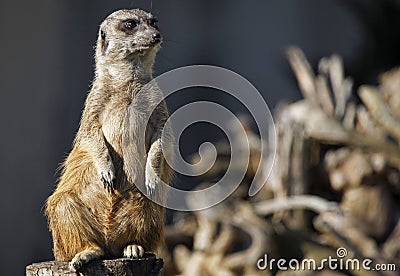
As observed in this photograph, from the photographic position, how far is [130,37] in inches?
113

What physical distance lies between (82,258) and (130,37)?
73 centimetres

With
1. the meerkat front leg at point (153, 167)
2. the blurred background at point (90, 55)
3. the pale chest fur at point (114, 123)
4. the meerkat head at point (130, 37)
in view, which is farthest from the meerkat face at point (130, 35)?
the blurred background at point (90, 55)

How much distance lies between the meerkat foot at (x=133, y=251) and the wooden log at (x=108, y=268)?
0.05 metres

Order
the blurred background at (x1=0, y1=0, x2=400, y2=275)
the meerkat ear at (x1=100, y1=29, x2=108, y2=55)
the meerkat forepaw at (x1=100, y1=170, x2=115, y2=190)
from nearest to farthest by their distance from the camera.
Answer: the meerkat forepaw at (x1=100, y1=170, x2=115, y2=190) → the meerkat ear at (x1=100, y1=29, x2=108, y2=55) → the blurred background at (x1=0, y1=0, x2=400, y2=275)

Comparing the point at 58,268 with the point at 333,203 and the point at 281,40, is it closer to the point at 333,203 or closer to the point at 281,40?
the point at 333,203

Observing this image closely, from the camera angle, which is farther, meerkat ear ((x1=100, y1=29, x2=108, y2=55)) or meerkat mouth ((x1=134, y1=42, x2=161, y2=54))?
meerkat ear ((x1=100, y1=29, x2=108, y2=55))

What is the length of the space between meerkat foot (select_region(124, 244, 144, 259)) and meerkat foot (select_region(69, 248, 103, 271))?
84mm

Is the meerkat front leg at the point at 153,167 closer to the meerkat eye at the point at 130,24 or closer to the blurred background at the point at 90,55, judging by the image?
the meerkat eye at the point at 130,24

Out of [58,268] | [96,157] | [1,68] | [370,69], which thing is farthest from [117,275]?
[370,69]

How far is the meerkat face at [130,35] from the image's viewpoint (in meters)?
2.82

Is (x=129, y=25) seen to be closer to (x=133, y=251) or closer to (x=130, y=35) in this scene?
(x=130, y=35)

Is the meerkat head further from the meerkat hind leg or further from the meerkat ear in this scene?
the meerkat hind leg

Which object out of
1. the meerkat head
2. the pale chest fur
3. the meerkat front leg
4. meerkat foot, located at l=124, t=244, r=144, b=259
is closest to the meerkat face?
the meerkat head

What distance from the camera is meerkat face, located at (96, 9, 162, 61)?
9.26 feet
